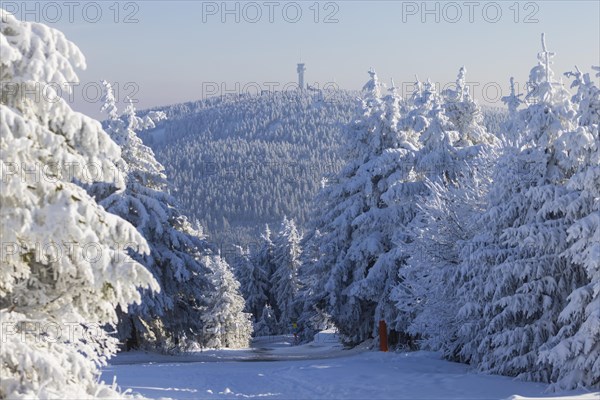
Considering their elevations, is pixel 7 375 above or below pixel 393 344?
above

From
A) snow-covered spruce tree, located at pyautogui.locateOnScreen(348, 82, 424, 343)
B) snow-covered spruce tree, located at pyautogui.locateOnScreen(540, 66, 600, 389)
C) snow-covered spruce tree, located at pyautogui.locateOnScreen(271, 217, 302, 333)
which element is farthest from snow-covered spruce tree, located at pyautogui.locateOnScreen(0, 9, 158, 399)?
snow-covered spruce tree, located at pyautogui.locateOnScreen(271, 217, 302, 333)

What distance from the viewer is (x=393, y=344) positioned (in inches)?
1286

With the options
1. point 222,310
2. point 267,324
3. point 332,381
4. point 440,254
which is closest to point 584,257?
point 332,381

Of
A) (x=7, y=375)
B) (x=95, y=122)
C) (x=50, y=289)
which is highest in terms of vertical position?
(x=95, y=122)

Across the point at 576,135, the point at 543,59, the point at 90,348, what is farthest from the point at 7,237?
the point at 543,59

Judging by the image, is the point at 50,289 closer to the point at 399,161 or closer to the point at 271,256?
the point at 399,161

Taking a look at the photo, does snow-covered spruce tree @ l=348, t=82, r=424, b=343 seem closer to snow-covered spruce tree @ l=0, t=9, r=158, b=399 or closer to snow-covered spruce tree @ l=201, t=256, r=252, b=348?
snow-covered spruce tree @ l=0, t=9, r=158, b=399

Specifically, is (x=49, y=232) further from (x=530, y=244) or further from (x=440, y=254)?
(x=440, y=254)

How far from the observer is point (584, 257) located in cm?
1501

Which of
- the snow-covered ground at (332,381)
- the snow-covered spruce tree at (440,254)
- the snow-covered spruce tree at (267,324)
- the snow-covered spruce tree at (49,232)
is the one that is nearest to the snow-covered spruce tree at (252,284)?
the snow-covered spruce tree at (267,324)

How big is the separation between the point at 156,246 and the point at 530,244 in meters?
17.0

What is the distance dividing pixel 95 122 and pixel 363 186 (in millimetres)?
23387

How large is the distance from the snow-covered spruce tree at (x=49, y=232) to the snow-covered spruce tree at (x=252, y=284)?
66401mm

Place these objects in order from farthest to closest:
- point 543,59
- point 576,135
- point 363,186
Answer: point 363,186, point 543,59, point 576,135
